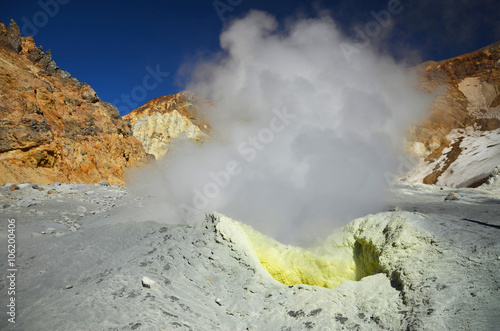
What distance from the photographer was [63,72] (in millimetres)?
18078

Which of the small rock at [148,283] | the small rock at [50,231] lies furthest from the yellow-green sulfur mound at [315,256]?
the small rock at [50,231]

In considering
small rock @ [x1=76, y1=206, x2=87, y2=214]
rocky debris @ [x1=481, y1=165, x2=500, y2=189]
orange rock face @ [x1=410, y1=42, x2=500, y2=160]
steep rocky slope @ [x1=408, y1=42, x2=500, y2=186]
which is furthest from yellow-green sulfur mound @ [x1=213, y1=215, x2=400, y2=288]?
orange rock face @ [x1=410, y1=42, x2=500, y2=160]

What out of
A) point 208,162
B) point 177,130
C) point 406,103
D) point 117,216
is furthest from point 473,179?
point 177,130

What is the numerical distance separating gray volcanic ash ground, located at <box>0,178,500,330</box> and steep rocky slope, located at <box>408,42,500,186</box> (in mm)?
18048

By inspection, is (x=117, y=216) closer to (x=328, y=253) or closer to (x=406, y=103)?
(x=328, y=253)

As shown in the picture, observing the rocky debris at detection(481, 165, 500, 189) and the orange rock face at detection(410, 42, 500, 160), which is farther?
the orange rock face at detection(410, 42, 500, 160)

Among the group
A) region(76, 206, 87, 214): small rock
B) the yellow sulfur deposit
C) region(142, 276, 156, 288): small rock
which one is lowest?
the yellow sulfur deposit

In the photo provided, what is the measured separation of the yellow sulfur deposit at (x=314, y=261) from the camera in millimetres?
3567

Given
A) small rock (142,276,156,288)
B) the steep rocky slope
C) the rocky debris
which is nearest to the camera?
small rock (142,276,156,288)

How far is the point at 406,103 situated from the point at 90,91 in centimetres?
3961

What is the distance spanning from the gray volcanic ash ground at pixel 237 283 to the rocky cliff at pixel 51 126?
9.27 m

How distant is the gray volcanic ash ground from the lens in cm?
219

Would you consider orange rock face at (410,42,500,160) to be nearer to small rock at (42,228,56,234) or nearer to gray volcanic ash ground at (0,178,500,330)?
gray volcanic ash ground at (0,178,500,330)

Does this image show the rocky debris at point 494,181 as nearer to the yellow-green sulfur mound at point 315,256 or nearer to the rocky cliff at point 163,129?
the yellow-green sulfur mound at point 315,256
